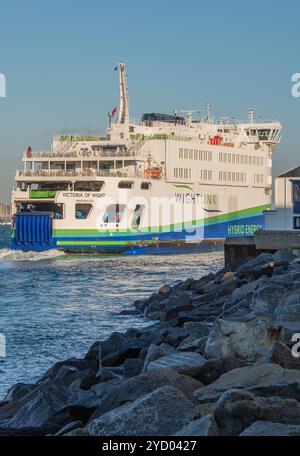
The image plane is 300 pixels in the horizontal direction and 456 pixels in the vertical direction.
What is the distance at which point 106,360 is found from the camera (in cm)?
926

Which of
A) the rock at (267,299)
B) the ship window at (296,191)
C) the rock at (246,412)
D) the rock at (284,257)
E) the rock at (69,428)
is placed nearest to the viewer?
the rock at (246,412)

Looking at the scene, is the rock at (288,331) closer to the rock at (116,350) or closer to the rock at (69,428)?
the rock at (116,350)

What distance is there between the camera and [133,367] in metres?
8.10

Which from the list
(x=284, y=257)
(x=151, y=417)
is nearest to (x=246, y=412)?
(x=151, y=417)

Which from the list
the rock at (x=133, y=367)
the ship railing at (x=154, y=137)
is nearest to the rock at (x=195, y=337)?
the rock at (x=133, y=367)

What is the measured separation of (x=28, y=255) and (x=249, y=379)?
3011 centimetres

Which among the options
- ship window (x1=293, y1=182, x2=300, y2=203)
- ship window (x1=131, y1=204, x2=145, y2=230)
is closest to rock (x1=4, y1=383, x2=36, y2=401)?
ship window (x1=293, y1=182, x2=300, y2=203)

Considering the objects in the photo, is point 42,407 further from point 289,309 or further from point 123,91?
Result: point 123,91

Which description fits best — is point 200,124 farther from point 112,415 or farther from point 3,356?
point 112,415

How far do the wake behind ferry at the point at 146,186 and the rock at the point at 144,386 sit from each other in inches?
1184

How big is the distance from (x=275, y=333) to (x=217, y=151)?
132 feet

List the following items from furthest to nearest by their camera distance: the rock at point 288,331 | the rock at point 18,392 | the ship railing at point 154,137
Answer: the ship railing at point 154,137, the rock at point 18,392, the rock at point 288,331

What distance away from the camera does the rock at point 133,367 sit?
790cm

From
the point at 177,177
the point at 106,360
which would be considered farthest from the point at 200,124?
the point at 106,360
